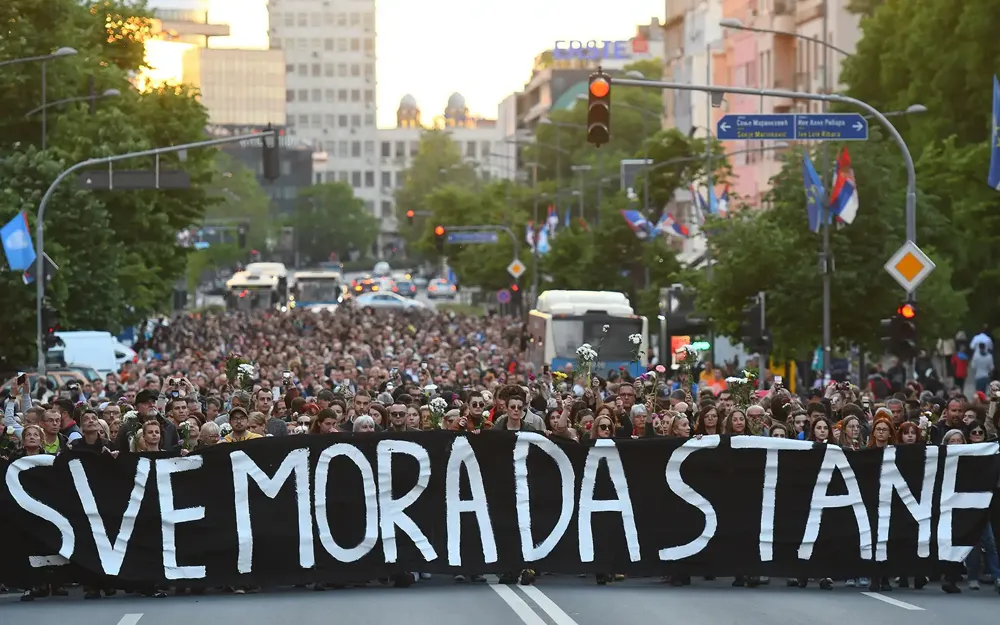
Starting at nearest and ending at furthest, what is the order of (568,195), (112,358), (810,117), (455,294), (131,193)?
(810,117)
(112,358)
(131,193)
(568,195)
(455,294)

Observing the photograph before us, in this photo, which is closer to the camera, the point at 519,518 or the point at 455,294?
the point at 519,518

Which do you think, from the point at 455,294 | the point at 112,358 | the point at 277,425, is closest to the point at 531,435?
the point at 277,425

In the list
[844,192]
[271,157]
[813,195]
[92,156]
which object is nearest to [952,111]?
[813,195]

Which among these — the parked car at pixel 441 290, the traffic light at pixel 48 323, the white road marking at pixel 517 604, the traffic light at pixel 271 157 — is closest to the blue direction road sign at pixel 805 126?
the traffic light at pixel 271 157

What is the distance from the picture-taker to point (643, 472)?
16734 millimetres

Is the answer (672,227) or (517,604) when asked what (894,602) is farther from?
(672,227)

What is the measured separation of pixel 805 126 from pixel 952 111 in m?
21.5

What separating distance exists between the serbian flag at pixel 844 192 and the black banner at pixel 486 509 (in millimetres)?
18240

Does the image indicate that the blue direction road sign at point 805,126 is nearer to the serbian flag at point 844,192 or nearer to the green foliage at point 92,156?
the serbian flag at point 844,192

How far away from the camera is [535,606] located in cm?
1527

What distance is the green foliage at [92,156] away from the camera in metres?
50.3

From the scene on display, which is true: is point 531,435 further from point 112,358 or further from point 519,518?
point 112,358

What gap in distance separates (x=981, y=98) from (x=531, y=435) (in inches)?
1345

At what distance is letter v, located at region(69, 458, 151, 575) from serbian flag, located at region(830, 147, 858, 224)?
2023 centimetres
